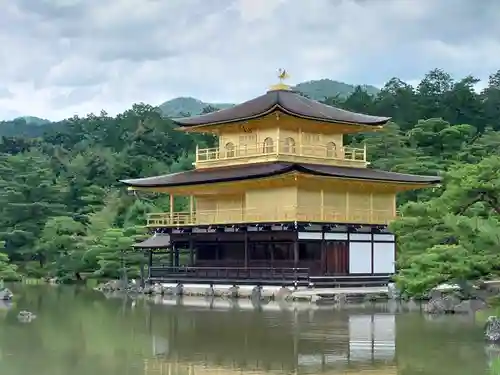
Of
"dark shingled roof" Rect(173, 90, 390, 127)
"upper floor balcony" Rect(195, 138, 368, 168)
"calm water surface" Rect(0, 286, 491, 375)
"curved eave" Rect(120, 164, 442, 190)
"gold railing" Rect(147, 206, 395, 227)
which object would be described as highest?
"dark shingled roof" Rect(173, 90, 390, 127)


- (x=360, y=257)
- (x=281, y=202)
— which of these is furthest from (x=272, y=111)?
(x=360, y=257)

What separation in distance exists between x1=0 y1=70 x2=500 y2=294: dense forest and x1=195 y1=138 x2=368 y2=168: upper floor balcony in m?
3.98

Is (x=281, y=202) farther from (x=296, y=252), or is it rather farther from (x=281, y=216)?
(x=296, y=252)

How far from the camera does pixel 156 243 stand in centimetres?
3719

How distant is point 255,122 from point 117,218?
14.4m

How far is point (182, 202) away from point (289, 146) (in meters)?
13.7

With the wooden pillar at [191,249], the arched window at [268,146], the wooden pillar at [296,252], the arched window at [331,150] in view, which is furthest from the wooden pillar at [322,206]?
the wooden pillar at [191,249]

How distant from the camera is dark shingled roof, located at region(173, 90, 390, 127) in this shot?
34.9m

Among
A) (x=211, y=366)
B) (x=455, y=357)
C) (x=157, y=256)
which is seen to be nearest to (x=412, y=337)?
(x=455, y=357)

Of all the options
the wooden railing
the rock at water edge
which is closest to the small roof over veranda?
the wooden railing

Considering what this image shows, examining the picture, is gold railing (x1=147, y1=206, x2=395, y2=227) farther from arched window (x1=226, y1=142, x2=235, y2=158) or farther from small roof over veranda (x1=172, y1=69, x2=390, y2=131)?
small roof over veranda (x1=172, y1=69, x2=390, y2=131)

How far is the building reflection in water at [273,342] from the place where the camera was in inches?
563

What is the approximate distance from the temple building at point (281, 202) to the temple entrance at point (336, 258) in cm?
4

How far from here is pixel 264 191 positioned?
3416cm
